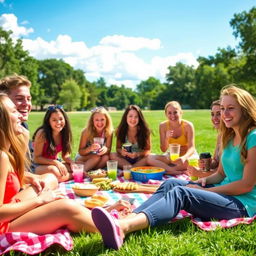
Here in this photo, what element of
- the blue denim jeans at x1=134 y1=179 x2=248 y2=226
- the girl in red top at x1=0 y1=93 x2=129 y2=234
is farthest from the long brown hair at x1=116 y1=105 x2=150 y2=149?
the girl in red top at x1=0 y1=93 x2=129 y2=234

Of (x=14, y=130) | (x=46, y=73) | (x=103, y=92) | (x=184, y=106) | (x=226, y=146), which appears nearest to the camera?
(x=14, y=130)

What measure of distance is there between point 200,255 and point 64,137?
135 inches

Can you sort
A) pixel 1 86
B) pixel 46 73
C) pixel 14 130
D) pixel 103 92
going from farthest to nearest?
pixel 103 92
pixel 46 73
pixel 1 86
pixel 14 130

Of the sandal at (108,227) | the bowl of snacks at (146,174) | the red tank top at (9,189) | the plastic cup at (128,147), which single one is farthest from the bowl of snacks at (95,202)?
the plastic cup at (128,147)

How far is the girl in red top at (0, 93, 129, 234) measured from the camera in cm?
239

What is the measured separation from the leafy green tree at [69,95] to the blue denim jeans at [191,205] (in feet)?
198

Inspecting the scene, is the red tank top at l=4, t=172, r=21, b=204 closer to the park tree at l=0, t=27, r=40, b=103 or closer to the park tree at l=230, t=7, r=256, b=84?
the park tree at l=230, t=7, r=256, b=84

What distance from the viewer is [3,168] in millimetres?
2318

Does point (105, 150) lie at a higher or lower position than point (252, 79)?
lower

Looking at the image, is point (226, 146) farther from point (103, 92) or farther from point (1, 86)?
point (103, 92)

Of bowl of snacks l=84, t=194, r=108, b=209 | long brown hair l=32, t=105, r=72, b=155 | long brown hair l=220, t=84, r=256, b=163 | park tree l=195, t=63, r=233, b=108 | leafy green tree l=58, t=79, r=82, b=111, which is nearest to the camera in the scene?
long brown hair l=220, t=84, r=256, b=163

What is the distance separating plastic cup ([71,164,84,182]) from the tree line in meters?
30.2

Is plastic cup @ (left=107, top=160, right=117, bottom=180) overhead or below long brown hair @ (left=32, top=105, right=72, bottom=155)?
below

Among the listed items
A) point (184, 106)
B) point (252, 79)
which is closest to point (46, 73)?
point (184, 106)
